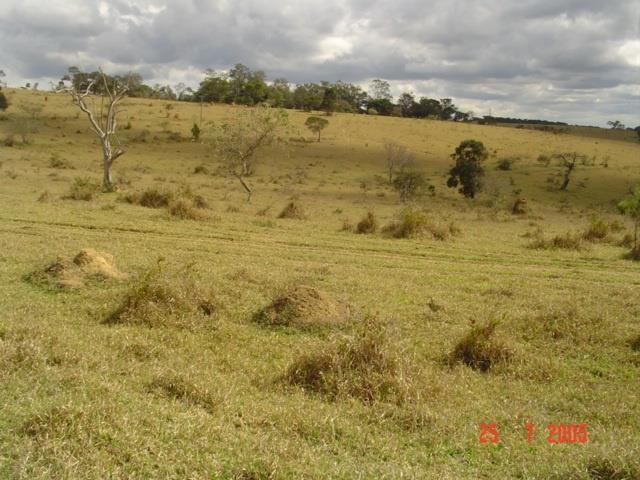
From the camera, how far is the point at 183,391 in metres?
5.72

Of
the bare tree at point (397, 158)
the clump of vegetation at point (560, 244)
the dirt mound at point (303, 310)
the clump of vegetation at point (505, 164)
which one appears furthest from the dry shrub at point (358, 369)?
the clump of vegetation at point (505, 164)

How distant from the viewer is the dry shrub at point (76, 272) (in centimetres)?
986

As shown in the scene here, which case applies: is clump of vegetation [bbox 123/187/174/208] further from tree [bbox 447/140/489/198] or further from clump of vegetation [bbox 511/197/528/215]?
tree [bbox 447/140/489/198]

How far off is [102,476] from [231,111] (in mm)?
60355

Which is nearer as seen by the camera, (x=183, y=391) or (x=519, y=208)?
(x=183, y=391)

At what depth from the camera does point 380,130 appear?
61.7 metres

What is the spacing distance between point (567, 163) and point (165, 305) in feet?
123

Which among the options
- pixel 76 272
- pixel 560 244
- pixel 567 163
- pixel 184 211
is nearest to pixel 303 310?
pixel 76 272

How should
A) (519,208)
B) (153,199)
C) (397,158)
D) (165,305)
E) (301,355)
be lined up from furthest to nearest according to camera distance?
(397,158) < (519,208) < (153,199) < (165,305) < (301,355)

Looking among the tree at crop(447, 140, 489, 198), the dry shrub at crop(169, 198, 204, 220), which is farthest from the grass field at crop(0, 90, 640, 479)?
the tree at crop(447, 140, 489, 198)

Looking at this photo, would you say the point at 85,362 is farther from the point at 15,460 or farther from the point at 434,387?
the point at 434,387
